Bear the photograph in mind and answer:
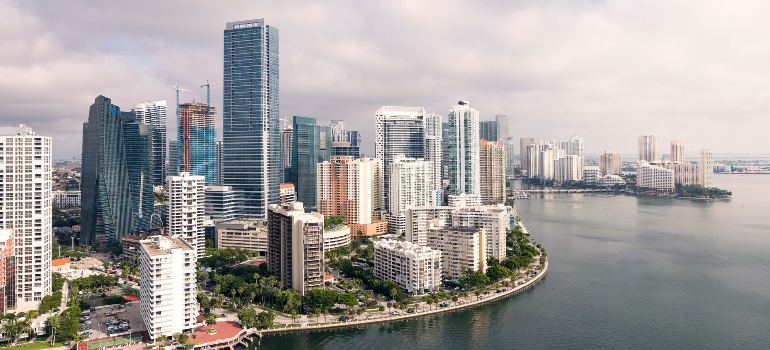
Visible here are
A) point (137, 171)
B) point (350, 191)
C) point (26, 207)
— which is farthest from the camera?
point (350, 191)

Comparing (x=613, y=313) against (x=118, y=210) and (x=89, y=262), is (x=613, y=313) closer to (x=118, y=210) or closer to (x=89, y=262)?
Result: (x=89, y=262)

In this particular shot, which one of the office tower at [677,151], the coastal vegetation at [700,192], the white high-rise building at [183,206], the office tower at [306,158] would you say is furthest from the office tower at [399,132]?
the office tower at [677,151]

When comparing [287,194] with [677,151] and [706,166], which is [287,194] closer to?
[706,166]

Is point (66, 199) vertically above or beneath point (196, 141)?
beneath

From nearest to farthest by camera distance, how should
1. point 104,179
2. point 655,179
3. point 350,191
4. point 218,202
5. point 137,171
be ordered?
1. point 104,179
2. point 137,171
3. point 218,202
4. point 350,191
5. point 655,179

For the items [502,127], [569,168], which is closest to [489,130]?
[502,127]

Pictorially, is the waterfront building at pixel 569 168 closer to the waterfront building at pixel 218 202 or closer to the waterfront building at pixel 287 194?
the waterfront building at pixel 287 194
